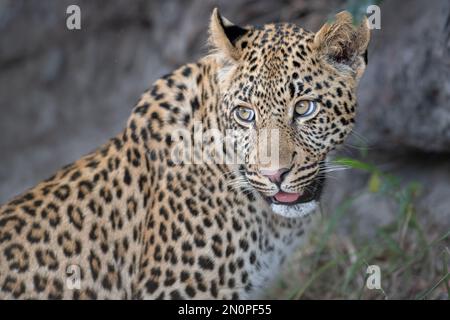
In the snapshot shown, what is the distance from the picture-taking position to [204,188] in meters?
6.09

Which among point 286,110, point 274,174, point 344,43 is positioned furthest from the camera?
point 344,43

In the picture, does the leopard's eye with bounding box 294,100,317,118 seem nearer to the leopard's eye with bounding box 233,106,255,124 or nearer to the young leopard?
the young leopard

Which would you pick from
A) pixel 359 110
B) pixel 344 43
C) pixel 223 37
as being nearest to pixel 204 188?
pixel 223 37

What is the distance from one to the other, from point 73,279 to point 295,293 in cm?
248

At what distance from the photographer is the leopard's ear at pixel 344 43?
5.76 metres

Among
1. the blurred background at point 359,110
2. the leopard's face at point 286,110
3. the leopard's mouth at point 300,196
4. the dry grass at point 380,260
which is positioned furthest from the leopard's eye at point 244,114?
the dry grass at point 380,260

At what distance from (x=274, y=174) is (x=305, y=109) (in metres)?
0.55

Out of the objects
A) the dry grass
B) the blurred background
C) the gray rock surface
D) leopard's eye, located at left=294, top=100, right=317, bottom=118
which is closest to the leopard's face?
leopard's eye, located at left=294, top=100, right=317, bottom=118

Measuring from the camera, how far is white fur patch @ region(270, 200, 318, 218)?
5828 mm

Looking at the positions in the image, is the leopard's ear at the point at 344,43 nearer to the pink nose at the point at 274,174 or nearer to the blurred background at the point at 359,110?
the blurred background at the point at 359,110

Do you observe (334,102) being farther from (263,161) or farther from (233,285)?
(233,285)

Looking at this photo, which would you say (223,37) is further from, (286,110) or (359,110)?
(359,110)

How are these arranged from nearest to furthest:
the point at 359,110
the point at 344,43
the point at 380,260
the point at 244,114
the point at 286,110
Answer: the point at 286,110
the point at 244,114
the point at 344,43
the point at 380,260
the point at 359,110
